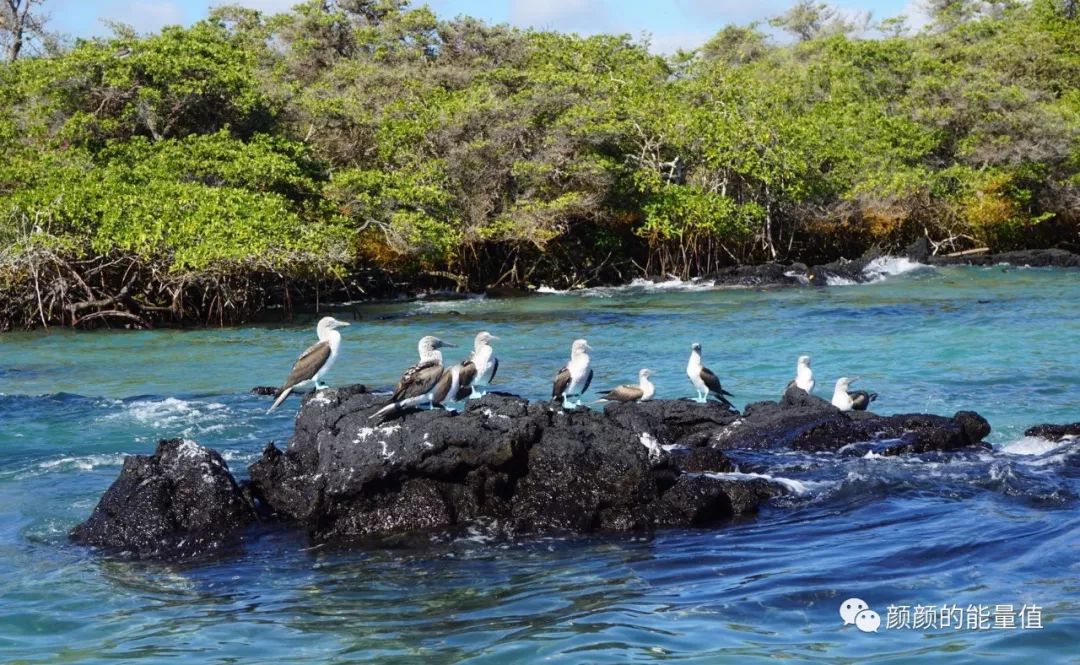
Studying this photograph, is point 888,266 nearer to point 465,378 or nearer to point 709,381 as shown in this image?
point 709,381

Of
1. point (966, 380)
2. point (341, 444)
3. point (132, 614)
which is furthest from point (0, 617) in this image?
point (966, 380)

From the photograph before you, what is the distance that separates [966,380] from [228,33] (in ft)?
92.6

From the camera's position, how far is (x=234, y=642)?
24.2ft

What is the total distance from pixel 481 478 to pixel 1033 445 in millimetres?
5456

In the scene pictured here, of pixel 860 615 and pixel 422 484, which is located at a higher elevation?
pixel 422 484

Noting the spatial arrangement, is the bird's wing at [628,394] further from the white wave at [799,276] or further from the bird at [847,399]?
the white wave at [799,276]

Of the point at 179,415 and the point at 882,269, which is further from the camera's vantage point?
the point at 882,269

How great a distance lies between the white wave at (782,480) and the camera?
10430mm

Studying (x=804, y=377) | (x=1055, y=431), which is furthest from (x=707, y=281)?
(x=1055, y=431)

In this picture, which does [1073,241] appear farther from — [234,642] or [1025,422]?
[234,642]

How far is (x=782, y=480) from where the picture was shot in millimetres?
10578

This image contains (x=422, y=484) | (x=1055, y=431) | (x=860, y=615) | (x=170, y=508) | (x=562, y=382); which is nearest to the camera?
(x=860, y=615)

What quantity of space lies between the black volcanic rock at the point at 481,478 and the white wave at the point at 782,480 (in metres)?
0.33

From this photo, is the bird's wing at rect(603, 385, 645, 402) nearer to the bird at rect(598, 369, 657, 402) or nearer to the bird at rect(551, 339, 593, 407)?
the bird at rect(598, 369, 657, 402)
